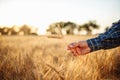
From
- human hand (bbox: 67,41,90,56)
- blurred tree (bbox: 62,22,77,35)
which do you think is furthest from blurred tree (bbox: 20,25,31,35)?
human hand (bbox: 67,41,90,56)

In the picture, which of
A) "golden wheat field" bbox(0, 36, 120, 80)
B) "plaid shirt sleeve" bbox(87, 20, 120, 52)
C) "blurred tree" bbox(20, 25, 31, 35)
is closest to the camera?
"plaid shirt sleeve" bbox(87, 20, 120, 52)

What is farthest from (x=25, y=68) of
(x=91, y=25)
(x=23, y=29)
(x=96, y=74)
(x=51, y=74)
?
(x=91, y=25)

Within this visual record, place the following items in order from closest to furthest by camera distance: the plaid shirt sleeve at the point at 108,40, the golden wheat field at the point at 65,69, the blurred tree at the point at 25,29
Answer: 1. the plaid shirt sleeve at the point at 108,40
2. the golden wheat field at the point at 65,69
3. the blurred tree at the point at 25,29

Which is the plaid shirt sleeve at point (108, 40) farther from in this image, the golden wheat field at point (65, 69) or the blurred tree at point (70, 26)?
the blurred tree at point (70, 26)

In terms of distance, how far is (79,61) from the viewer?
1.80m

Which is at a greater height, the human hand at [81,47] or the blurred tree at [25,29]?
the blurred tree at [25,29]

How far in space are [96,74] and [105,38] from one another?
415 mm

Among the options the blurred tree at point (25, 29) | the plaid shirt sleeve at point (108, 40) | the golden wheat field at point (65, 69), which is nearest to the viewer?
the plaid shirt sleeve at point (108, 40)

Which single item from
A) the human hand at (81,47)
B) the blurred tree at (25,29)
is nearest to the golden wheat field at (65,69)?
the human hand at (81,47)

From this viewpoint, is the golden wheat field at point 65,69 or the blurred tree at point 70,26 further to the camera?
the blurred tree at point 70,26

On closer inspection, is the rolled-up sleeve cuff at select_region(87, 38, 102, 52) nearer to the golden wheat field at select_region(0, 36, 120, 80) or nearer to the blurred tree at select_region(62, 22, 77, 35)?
the golden wheat field at select_region(0, 36, 120, 80)

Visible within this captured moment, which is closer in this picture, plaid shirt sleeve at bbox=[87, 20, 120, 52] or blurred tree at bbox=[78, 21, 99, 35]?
plaid shirt sleeve at bbox=[87, 20, 120, 52]

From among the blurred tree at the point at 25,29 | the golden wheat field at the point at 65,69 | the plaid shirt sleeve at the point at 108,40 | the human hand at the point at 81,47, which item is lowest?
the golden wheat field at the point at 65,69

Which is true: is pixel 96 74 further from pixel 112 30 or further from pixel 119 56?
pixel 119 56
